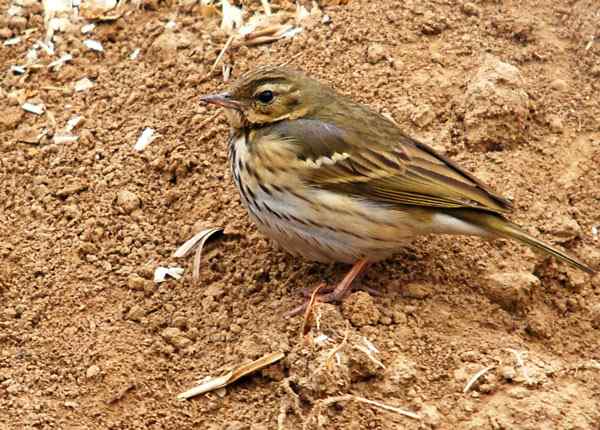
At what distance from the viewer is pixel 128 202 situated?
663 cm

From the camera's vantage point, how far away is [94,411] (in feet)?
17.9

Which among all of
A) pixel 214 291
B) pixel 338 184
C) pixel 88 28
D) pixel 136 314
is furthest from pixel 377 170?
pixel 88 28

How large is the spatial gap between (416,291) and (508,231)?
0.61 metres

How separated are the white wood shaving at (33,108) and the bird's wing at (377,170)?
2134mm

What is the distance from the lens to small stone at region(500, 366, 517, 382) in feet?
17.1

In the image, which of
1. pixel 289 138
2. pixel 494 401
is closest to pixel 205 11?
pixel 289 138

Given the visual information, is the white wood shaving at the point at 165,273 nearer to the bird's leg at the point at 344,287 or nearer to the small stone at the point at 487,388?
the bird's leg at the point at 344,287

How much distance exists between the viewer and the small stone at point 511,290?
5973 mm

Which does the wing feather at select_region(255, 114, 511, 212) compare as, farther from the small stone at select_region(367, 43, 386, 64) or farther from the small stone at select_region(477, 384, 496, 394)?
the small stone at select_region(367, 43, 386, 64)

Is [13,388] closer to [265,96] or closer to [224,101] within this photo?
[224,101]

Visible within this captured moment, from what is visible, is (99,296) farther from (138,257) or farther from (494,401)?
(494,401)

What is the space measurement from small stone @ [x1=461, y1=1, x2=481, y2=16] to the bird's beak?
2293 millimetres

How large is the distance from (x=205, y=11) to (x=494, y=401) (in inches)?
157

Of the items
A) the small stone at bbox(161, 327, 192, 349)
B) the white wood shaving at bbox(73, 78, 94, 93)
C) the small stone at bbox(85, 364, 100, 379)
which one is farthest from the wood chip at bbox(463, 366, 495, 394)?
the white wood shaving at bbox(73, 78, 94, 93)
